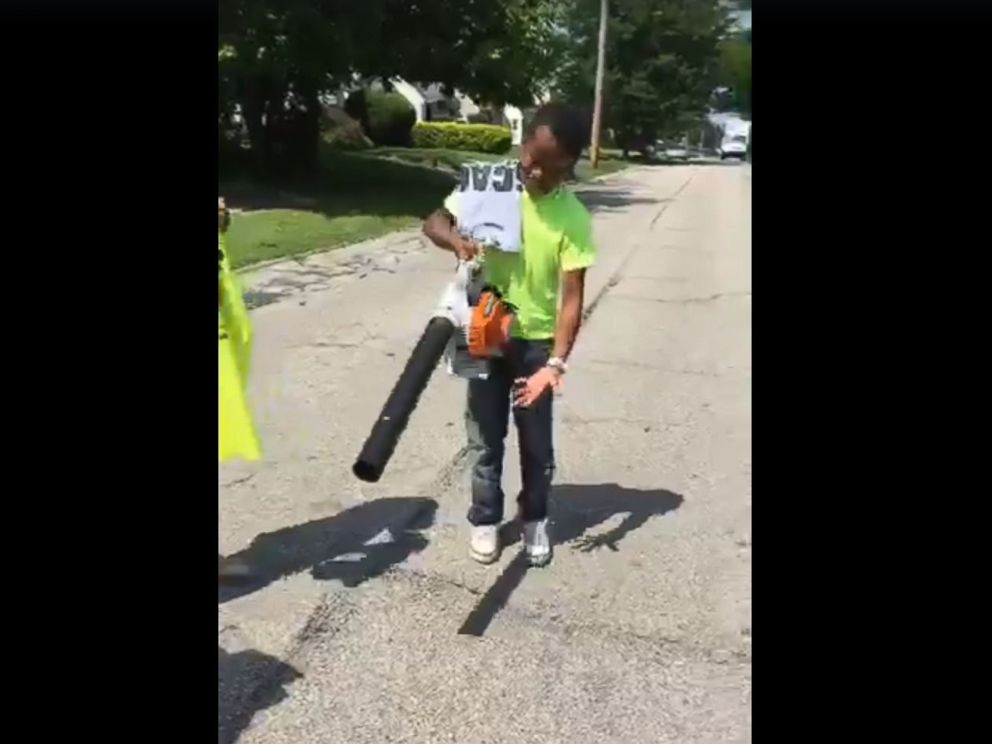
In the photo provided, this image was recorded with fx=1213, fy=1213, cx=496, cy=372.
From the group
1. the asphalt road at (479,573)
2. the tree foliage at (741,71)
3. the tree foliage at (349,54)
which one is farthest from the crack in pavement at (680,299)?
the tree foliage at (741,71)

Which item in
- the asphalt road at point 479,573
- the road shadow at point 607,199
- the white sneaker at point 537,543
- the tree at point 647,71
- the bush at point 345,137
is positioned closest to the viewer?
the asphalt road at point 479,573

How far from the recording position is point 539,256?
156 inches

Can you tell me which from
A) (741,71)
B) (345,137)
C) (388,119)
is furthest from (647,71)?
(741,71)

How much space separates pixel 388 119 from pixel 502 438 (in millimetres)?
34481

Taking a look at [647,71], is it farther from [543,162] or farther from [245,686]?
[245,686]

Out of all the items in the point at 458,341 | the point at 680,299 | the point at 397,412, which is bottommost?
the point at 680,299

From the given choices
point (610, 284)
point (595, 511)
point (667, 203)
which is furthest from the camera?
point (667, 203)

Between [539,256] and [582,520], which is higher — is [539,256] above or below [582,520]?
above

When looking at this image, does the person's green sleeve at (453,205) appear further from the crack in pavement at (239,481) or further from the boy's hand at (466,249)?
the crack in pavement at (239,481)

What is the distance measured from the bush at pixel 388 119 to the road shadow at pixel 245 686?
34.6 meters

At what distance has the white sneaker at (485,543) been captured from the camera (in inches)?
171
